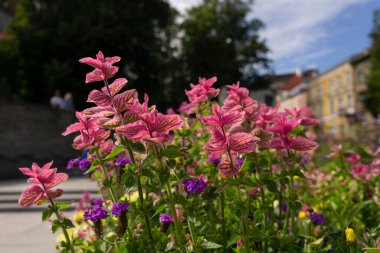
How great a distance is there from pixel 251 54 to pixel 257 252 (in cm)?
2589

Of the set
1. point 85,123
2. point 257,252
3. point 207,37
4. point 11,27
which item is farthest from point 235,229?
Result: point 207,37

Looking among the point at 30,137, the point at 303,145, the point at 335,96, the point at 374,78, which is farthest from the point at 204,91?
the point at 335,96

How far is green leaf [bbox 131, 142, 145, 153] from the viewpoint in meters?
1.34

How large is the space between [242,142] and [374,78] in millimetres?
37042

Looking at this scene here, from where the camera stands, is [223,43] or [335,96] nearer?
[223,43]

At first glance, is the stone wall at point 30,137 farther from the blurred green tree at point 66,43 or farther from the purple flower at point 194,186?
the purple flower at point 194,186

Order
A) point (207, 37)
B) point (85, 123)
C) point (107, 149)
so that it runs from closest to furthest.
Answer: point (85, 123) < point (107, 149) < point (207, 37)

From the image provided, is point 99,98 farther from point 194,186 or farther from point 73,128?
point 194,186

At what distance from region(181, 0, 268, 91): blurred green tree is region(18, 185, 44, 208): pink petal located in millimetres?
20375

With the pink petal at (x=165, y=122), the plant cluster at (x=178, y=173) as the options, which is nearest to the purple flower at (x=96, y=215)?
the plant cluster at (x=178, y=173)

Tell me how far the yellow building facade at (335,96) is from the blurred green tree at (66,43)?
90.3 feet

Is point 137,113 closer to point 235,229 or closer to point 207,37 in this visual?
point 235,229

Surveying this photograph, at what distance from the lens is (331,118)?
49125 mm

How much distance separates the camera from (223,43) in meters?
24.1
